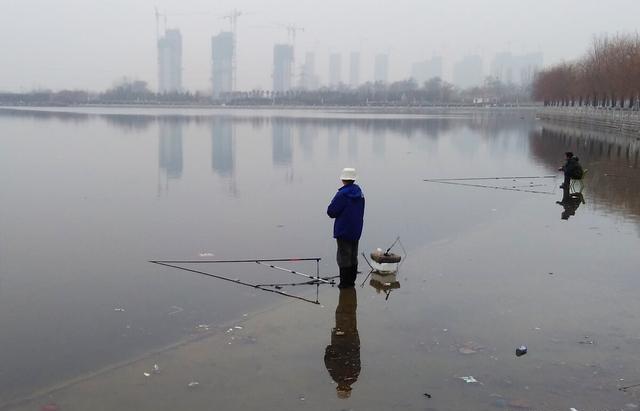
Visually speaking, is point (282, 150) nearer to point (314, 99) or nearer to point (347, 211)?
point (347, 211)

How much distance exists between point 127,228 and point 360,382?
811cm

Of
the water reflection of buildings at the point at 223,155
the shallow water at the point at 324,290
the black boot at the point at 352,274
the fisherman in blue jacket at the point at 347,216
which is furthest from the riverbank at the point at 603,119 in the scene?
the fisherman in blue jacket at the point at 347,216

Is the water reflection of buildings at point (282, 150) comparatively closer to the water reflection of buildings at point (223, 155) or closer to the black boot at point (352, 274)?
the water reflection of buildings at point (223, 155)

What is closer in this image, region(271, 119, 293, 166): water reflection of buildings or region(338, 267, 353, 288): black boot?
region(338, 267, 353, 288): black boot

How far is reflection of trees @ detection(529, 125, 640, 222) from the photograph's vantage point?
1672cm

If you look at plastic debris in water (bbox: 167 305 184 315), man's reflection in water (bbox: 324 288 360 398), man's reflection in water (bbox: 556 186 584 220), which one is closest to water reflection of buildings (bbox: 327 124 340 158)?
man's reflection in water (bbox: 556 186 584 220)

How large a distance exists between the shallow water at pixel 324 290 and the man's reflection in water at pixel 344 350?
8cm

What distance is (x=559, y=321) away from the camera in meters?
7.65

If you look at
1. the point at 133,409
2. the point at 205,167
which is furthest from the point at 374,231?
the point at 205,167

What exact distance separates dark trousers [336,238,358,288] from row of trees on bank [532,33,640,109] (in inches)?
1998

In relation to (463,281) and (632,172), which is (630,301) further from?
(632,172)

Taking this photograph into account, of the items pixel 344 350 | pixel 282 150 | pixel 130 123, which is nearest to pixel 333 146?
pixel 282 150

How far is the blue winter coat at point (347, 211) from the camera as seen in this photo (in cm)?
859

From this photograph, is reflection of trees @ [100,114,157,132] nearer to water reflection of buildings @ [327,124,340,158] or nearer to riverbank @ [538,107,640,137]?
water reflection of buildings @ [327,124,340,158]
